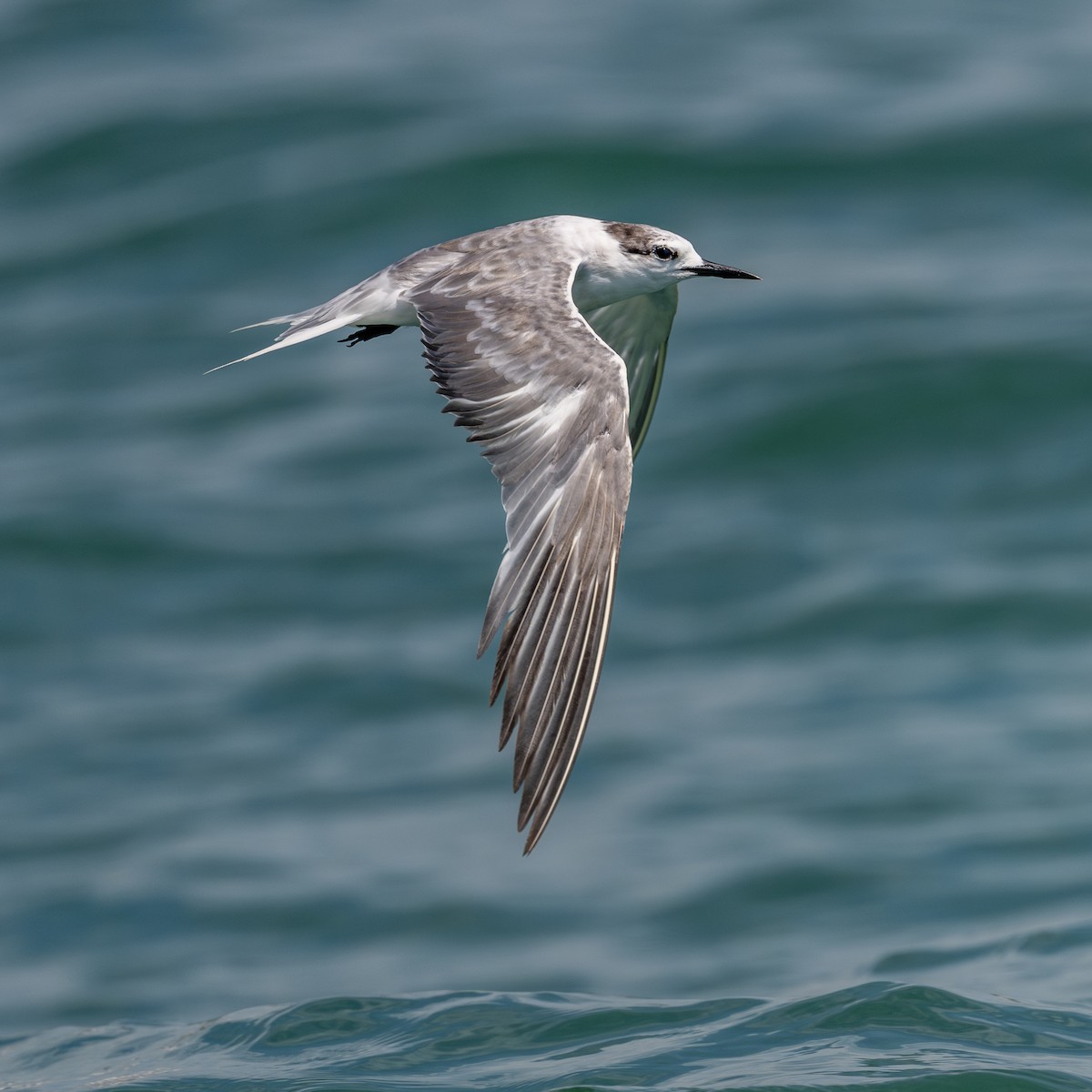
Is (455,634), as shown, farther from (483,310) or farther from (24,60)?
(24,60)

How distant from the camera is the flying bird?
534cm

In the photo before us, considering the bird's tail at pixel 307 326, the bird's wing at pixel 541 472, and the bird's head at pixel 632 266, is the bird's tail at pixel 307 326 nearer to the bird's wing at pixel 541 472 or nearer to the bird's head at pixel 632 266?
the bird's wing at pixel 541 472

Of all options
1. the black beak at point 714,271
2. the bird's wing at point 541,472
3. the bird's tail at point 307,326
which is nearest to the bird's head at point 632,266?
the black beak at point 714,271

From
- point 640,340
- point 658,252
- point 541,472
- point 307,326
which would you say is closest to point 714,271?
point 658,252

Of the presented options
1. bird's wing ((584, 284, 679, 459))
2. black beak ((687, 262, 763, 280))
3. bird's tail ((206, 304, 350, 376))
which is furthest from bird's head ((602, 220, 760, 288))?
bird's tail ((206, 304, 350, 376))

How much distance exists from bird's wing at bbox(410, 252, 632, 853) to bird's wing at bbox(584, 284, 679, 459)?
1184 mm

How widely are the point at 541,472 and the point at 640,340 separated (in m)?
2.30

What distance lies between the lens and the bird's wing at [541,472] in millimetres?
5293

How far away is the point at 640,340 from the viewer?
8109 millimetres

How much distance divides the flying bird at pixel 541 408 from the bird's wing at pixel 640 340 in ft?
0.60

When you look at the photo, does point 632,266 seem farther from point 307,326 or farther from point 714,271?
point 307,326

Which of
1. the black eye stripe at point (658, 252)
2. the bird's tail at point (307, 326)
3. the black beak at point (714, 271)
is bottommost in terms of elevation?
the bird's tail at point (307, 326)

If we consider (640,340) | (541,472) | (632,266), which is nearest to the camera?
(541,472)

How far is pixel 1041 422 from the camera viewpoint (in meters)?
13.6
